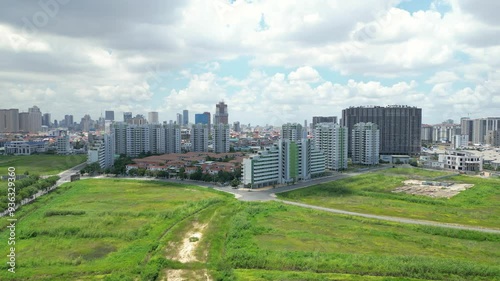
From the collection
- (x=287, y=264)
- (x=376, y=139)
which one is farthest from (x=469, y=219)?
(x=376, y=139)

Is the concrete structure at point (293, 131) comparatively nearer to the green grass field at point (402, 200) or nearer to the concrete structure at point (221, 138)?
the concrete structure at point (221, 138)

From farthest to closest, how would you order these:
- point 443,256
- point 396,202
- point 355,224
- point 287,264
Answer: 1. point 396,202
2. point 355,224
3. point 443,256
4. point 287,264

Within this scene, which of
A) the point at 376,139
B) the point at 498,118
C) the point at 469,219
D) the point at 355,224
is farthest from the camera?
the point at 498,118

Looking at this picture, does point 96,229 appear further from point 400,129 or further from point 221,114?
point 221,114

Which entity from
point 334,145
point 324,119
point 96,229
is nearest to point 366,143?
point 334,145

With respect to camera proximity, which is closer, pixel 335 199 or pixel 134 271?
pixel 134 271

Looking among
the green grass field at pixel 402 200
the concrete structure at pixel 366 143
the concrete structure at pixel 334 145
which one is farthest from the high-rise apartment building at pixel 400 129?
the green grass field at pixel 402 200

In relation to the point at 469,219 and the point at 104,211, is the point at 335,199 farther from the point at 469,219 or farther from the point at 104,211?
the point at 104,211
